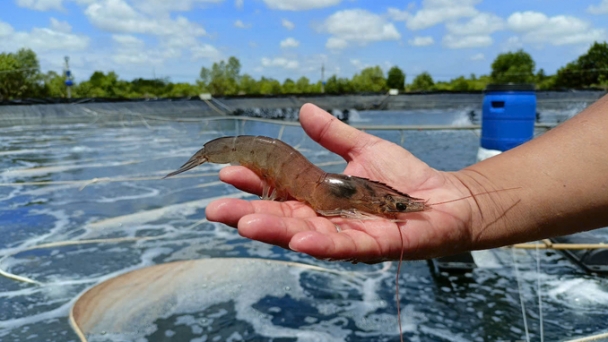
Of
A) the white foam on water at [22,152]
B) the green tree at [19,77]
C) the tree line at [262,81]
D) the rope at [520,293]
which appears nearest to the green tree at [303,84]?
the tree line at [262,81]

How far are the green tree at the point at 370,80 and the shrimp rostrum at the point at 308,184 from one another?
61991mm

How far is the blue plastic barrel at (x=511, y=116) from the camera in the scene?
5293 millimetres

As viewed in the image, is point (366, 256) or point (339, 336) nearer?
point (366, 256)

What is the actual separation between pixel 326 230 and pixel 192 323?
2.47 m

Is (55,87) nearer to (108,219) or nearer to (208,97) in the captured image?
(208,97)

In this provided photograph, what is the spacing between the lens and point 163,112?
85.5 feet

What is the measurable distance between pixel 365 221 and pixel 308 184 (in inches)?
21.3

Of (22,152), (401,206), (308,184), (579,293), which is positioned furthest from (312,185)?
(22,152)

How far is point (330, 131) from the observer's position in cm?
234

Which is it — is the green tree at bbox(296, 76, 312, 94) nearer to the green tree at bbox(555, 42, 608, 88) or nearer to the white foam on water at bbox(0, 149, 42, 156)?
the green tree at bbox(555, 42, 608, 88)

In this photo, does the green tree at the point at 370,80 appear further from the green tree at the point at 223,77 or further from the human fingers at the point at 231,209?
the human fingers at the point at 231,209

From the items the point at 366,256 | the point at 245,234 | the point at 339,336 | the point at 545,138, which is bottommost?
the point at 339,336

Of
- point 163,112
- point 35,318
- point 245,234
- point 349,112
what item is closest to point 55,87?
point 163,112

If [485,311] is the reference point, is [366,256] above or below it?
above
